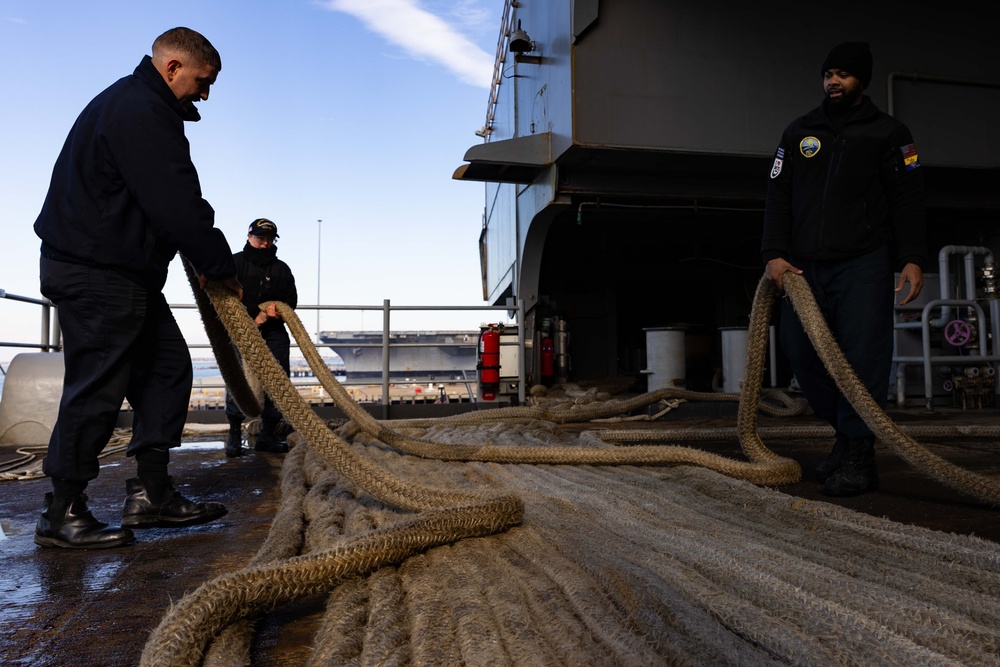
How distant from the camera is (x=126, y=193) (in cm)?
172

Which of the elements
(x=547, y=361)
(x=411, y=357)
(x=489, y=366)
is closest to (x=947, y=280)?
(x=547, y=361)

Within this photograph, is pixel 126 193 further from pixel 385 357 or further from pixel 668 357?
pixel 668 357

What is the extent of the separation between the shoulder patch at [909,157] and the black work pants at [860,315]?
0.28m

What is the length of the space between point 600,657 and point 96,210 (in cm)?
159

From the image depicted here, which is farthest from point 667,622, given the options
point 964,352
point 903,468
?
point 964,352

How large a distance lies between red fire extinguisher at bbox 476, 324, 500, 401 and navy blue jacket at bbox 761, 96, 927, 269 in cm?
415

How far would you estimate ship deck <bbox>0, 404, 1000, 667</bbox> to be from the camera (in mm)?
1043

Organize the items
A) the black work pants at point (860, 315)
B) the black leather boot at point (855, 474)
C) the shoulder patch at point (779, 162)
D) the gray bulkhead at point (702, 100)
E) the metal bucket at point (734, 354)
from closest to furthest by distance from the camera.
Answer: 1. the black leather boot at point (855, 474)
2. the black work pants at point (860, 315)
3. the shoulder patch at point (779, 162)
4. the gray bulkhead at point (702, 100)
5. the metal bucket at point (734, 354)

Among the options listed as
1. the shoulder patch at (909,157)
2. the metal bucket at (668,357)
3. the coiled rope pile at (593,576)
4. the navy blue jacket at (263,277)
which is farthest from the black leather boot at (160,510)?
the metal bucket at (668,357)

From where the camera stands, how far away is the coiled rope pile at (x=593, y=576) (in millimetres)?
903

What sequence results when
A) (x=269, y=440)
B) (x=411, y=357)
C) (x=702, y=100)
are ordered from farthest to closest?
1. (x=411, y=357)
2. (x=702, y=100)
3. (x=269, y=440)

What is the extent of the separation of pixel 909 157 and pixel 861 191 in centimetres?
18

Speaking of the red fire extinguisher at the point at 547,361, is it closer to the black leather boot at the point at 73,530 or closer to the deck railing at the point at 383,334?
the deck railing at the point at 383,334

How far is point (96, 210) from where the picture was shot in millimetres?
1701
